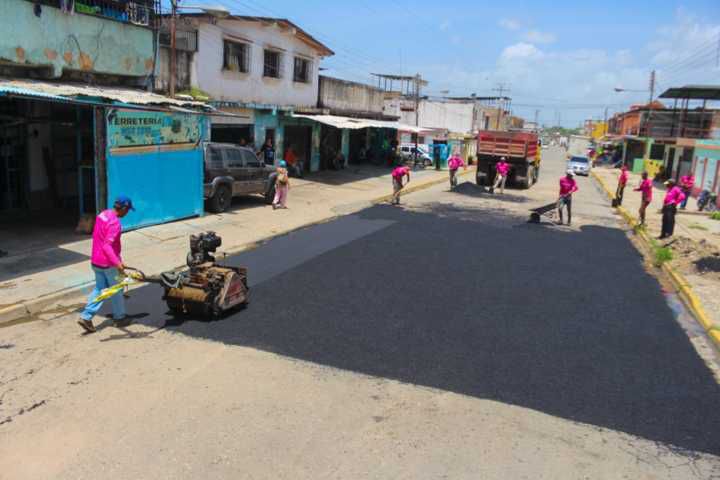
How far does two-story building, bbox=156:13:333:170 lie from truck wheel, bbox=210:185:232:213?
2910 mm

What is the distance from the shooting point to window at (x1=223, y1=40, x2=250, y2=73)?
67.8ft

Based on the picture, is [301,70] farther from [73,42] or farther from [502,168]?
[73,42]

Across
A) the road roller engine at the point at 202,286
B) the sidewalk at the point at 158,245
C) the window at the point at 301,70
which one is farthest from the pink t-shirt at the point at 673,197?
the window at the point at 301,70

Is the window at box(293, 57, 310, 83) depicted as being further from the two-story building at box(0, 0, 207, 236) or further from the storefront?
the storefront

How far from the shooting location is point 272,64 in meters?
24.1

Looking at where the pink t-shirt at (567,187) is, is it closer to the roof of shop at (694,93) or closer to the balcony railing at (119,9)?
the balcony railing at (119,9)

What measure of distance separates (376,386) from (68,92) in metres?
8.83

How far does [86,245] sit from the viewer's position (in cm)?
1159

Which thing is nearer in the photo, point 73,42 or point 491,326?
point 491,326

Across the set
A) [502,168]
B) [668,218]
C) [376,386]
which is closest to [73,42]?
[376,386]

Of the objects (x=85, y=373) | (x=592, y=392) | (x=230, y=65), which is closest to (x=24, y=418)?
(x=85, y=373)

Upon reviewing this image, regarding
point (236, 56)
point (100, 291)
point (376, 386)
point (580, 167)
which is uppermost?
point (236, 56)

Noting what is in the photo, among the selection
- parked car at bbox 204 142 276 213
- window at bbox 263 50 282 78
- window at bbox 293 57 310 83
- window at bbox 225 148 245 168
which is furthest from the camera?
window at bbox 293 57 310 83

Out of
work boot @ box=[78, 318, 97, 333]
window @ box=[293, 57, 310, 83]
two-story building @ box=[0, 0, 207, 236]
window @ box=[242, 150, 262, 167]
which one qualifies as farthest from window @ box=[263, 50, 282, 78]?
work boot @ box=[78, 318, 97, 333]
